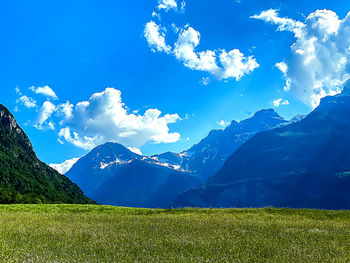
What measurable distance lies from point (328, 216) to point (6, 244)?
2554 cm

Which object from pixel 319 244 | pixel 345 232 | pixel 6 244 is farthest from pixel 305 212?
pixel 6 244

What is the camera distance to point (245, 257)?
966 centimetres

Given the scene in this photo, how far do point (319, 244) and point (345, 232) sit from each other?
14.9 feet

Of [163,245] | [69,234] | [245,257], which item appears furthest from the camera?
[69,234]

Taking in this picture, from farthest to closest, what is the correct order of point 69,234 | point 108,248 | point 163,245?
point 69,234 → point 163,245 → point 108,248

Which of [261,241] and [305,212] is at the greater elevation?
[305,212]

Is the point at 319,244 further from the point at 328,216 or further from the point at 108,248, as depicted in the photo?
the point at 328,216

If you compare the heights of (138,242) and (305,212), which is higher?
(305,212)

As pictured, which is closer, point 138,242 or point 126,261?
point 126,261

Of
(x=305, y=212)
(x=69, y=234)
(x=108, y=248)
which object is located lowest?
(x=108, y=248)

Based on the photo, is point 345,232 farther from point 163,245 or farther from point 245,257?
point 163,245

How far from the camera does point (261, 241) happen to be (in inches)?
488

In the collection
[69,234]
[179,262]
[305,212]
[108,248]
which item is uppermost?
[305,212]

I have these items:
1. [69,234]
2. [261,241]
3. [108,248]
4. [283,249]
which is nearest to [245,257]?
[283,249]
